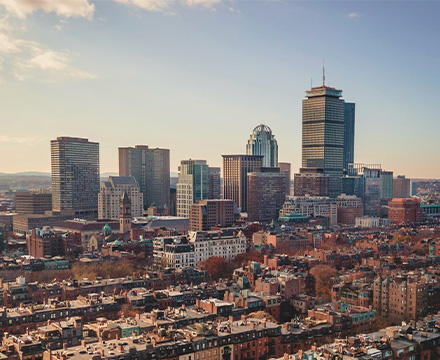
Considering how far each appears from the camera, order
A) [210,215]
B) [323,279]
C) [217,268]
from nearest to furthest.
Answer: [323,279]
[217,268]
[210,215]

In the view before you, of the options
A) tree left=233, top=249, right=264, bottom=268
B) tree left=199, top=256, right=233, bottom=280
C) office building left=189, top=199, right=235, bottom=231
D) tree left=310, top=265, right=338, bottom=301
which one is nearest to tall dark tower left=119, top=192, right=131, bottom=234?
office building left=189, top=199, right=235, bottom=231

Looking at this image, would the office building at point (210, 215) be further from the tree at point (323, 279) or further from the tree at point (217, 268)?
the tree at point (323, 279)

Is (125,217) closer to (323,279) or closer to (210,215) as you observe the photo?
(210,215)

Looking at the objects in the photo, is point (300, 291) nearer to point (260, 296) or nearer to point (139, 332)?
point (260, 296)

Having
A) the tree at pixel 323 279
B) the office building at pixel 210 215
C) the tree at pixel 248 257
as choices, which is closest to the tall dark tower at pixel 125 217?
the office building at pixel 210 215

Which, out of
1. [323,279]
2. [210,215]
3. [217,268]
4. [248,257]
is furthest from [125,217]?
[323,279]

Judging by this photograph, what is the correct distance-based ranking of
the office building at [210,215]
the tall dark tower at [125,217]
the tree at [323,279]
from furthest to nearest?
1. the office building at [210,215]
2. the tall dark tower at [125,217]
3. the tree at [323,279]

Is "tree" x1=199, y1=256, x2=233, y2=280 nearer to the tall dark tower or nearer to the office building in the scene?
the tall dark tower
